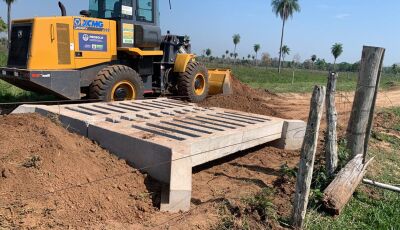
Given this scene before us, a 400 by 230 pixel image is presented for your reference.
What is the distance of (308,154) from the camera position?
12.0ft

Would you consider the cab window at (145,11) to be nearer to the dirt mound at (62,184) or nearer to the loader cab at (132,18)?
the loader cab at (132,18)

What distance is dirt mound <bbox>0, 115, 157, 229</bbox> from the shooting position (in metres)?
3.53

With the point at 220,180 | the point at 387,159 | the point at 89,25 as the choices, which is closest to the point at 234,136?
the point at 220,180

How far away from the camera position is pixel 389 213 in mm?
4465

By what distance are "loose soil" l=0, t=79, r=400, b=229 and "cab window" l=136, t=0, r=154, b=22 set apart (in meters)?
4.32

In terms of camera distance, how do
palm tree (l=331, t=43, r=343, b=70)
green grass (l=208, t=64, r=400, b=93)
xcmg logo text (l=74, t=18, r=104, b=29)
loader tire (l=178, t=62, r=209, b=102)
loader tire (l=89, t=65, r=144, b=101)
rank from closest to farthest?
xcmg logo text (l=74, t=18, r=104, b=29), loader tire (l=89, t=65, r=144, b=101), loader tire (l=178, t=62, r=209, b=102), green grass (l=208, t=64, r=400, b=93), palm tree (l=331, t=43, r=343, b=70)

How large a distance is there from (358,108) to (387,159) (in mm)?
2111

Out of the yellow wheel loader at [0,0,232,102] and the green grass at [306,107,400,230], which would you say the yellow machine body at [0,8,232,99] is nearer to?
the yellow wheel loader at [0,0,232,102]

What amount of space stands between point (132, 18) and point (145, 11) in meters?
0.47

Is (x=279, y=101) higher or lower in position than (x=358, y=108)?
lower

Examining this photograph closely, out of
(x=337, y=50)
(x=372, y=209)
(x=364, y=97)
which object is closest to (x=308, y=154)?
(x=372, y=209)

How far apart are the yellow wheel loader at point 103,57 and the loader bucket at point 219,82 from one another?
93 centimetres

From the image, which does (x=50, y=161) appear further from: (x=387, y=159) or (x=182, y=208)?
(x=387, y=159)

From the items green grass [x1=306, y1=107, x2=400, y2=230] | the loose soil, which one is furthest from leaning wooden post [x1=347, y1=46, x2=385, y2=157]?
the loose soil
